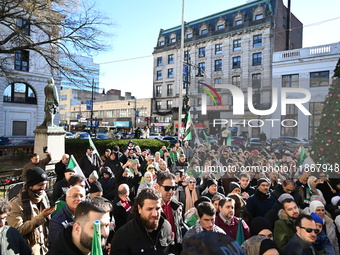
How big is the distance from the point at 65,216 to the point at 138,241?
1.03 meters

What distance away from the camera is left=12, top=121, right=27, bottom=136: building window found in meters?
32.3

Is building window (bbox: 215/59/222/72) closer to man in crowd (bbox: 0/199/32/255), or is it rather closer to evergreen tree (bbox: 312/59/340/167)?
evergreen tree (bbox: 312/59/340/167)

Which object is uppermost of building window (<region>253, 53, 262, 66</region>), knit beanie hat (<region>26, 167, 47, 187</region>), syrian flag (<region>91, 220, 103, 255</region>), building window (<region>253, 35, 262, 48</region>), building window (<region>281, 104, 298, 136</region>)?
building window (<region>253, 35, 262, 48</region>)

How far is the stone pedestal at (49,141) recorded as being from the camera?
11.2m

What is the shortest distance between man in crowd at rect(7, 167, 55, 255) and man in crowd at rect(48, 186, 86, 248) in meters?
0.12

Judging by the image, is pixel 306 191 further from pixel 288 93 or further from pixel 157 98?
pixel 157 98

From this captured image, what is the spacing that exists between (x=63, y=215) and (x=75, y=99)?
288 ft

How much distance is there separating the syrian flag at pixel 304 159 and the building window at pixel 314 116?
1.37 ft

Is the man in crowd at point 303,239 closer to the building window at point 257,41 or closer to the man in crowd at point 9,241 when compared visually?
the man in crowd at point 9,241

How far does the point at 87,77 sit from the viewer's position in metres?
16.3

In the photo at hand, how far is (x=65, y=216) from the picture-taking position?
3.18 meters

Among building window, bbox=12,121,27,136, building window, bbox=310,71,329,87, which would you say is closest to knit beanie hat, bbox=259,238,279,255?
building window, bbox=310,71,329,87

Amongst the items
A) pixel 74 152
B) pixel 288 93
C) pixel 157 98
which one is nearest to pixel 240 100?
pixel 288 93

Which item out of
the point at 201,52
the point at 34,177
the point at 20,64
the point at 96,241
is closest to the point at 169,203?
the point at 34,177
